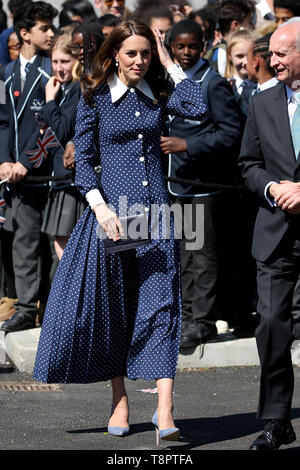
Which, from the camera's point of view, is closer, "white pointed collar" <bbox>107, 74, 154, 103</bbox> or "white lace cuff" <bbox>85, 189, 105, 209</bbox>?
"white lace cuff" <bbox>85, 189, 105, 209</bbox>

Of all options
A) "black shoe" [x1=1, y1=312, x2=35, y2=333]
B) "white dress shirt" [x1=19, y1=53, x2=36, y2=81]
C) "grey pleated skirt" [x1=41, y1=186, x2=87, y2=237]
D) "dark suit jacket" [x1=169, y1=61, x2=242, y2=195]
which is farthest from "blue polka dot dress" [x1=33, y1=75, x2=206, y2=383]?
"white dress shirt" [x1=19, y1=53, x2=36, y2=81]

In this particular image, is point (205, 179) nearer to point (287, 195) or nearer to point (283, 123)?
point (283, 123)

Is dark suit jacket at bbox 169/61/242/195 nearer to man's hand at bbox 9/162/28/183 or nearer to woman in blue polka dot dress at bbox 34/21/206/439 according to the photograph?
man's hand at bbox 9/162/28/183

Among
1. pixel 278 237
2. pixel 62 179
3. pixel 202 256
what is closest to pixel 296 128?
pixel 278 237

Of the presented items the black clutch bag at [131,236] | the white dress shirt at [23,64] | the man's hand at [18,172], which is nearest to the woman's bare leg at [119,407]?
the black clutch bag at [131,236]

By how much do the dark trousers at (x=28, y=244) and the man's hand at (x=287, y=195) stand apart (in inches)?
125

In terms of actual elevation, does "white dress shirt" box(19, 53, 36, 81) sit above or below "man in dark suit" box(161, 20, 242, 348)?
above

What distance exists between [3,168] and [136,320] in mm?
2766

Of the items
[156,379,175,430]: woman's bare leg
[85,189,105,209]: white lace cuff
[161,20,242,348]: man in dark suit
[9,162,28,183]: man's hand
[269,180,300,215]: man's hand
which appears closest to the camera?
[269,180,300,215]: man's hand

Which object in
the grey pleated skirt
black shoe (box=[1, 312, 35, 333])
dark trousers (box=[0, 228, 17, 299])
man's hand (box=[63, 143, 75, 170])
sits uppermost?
man's hand (box=[63, 143, 75, 170])

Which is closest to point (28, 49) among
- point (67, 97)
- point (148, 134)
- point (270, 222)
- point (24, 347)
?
point (67, 97)

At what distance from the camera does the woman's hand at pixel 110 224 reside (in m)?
5.67

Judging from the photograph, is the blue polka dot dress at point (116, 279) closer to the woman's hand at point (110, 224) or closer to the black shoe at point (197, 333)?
the woman's hand at point (110, 224)

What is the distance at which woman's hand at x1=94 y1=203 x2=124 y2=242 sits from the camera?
5.67m
